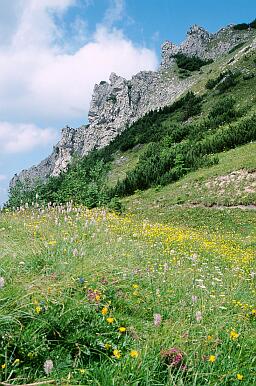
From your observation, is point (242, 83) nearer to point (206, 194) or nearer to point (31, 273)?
point (206, 194)

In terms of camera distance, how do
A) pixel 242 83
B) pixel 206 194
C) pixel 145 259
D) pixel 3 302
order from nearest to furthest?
pixel 3 302
pixel 145 259
pixel 206 194
pixel 242 83

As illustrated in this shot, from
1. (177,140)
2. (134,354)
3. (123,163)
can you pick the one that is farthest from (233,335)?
(123,163)

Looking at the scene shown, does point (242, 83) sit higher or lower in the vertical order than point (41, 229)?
higher

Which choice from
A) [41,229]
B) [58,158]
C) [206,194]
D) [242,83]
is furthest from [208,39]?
[41,229]

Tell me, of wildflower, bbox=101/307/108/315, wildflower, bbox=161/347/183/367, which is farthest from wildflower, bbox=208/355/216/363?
wildflower, bbox=101/307/108/315

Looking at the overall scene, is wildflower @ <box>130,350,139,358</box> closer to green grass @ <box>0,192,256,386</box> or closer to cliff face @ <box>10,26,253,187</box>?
green grass @ <box>0,192,256,386</box>

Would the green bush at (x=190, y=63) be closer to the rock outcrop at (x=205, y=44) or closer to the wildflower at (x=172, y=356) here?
the rock outcrop at (x=205, y=44)

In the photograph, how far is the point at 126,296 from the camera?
455cm

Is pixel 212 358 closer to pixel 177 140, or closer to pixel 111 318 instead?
pixel 111 318

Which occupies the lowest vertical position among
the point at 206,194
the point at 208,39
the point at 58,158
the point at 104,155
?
the point at 206,194

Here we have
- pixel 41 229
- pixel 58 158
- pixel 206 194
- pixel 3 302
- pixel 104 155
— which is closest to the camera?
pixel 3 302

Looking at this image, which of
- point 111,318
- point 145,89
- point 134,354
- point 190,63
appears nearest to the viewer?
point 134,354

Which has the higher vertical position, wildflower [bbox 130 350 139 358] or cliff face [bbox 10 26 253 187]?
cliff face [bbox 10 26 253 187]

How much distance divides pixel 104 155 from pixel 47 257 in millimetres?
68057
